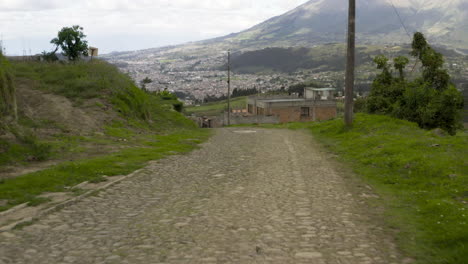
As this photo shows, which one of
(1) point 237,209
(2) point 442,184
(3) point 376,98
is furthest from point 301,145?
(3) point 376,98

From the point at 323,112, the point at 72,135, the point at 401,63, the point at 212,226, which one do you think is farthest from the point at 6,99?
the point at 323,112

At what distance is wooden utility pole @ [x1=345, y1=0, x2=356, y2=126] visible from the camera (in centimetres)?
2297

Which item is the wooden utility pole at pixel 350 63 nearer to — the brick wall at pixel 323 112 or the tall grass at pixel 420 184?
the tall grass at pixel 420 184

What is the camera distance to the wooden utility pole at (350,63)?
2297 cm

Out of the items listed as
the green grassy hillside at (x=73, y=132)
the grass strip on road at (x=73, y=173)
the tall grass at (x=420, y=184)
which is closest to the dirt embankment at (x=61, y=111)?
the green grassy hillside at (x=73, y=132)

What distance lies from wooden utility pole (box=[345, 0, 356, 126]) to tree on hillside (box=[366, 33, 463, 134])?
5.60 meters

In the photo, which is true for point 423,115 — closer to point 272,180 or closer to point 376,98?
point 376,98

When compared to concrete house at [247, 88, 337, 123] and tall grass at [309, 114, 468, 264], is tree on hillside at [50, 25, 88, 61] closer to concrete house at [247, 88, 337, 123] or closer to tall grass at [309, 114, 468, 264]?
tall grass at [309, 114, 468, 264]

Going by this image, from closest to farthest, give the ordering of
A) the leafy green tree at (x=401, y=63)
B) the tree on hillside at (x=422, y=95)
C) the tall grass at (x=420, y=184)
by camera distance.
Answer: the tall grass at (x=420, y=184), the tree on hillside at (x=422, y=95), the leafy green tree at (x=401, y=63)

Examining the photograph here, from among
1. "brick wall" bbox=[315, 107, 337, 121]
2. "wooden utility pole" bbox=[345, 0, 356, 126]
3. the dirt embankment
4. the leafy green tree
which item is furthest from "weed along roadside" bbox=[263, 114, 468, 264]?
"brick wall" bbox=[315, 107, 337, 121]

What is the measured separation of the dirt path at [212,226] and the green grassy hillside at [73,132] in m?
1.53

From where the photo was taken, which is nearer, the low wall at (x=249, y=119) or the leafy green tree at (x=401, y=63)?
the leafy green tree at (x=401, y=63)

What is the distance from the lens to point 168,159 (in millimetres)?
15984

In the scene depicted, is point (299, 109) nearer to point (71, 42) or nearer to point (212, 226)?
point (71, 42)
